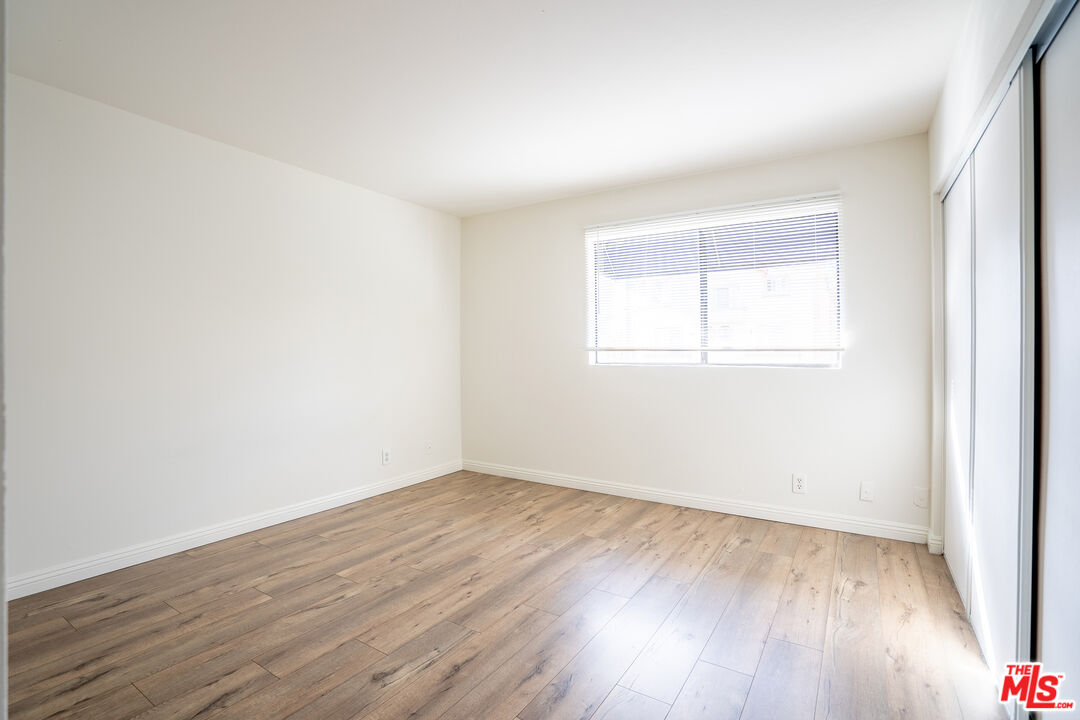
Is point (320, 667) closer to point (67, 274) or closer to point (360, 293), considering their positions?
point (67, 274)

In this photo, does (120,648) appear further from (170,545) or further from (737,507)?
(737,507)

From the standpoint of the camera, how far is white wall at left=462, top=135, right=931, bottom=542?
3.21 metres

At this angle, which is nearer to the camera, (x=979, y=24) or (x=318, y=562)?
(x=979, y=24)

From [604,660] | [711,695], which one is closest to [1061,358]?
[711,695]

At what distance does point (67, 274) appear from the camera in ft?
8.86

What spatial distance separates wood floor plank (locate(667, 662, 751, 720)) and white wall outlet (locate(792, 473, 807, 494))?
189 centimetres

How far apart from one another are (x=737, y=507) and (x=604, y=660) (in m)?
2.05

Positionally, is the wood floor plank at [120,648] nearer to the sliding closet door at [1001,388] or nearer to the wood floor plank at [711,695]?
the wood floor plank at [711,695]

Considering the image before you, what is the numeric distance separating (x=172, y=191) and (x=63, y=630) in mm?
2288

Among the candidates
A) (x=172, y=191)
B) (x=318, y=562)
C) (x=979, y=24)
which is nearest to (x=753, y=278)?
(x=979, y=24)

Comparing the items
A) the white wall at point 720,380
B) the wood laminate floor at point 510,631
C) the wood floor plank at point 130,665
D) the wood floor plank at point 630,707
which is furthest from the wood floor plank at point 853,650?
the wood floor plank at point 130,665

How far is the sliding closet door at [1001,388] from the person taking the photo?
1.60 m

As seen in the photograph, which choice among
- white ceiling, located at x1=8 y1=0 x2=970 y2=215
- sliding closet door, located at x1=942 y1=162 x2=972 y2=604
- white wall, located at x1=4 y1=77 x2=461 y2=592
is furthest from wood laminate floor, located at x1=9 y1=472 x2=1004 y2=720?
white ceiling, located at x1=8 y1=0 x2=970 y2=215

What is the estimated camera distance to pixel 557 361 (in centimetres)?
460
